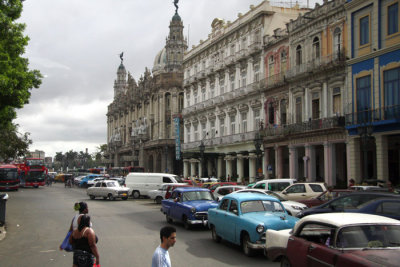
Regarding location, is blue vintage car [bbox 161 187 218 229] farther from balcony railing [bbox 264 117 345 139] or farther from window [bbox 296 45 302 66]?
window [bbox 296 45 302 66]

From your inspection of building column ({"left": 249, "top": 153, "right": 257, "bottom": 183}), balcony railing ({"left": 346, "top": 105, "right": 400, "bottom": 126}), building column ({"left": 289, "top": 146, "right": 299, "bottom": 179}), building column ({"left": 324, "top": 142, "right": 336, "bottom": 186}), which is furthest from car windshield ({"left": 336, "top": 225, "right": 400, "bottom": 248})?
building column ({"left": 249, "top": 153, "right": 257, "bottom": 183})

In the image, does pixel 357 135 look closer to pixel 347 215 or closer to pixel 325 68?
pixel 325 68

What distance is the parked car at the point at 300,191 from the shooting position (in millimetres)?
20750

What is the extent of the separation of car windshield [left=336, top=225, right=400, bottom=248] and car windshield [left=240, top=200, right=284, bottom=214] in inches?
207

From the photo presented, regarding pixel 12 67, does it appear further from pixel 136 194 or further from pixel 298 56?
pixel 298 56

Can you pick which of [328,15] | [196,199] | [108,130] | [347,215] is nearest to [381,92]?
[328,15]

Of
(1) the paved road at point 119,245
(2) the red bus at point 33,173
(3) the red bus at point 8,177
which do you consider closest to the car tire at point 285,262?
(1) the paved road at point 119,245

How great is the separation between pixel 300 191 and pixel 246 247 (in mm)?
10198

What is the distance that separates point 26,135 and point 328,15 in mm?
43257

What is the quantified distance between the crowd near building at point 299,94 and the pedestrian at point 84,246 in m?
18.5

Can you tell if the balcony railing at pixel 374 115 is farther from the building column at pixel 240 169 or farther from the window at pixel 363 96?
the building column at pixel 240 169

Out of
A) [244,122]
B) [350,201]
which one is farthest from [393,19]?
[244,122]

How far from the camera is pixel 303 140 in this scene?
33.6 m

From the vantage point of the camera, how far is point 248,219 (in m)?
11.4
